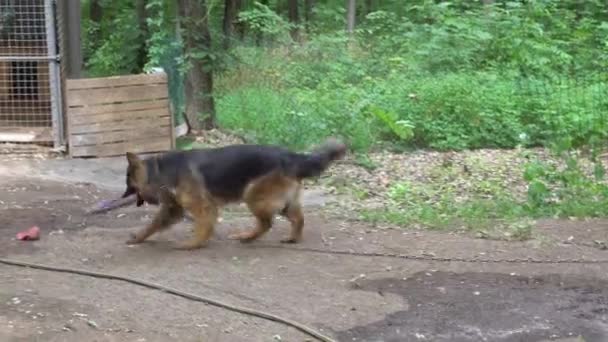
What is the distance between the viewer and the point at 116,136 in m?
11.1

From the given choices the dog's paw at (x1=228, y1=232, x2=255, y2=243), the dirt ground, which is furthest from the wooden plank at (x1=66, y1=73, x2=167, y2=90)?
the dog's paw at (x1=228, y1=232, x2=255, y2=243)

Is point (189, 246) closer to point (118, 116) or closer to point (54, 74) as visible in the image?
point (118, 116)

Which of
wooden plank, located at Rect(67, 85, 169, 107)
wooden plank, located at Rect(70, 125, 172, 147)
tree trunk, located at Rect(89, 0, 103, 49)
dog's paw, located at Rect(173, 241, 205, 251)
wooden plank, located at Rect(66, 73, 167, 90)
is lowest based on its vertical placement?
tree trunk, located at Rect(89, 0, 103, 49)

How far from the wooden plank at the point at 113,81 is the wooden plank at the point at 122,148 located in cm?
73

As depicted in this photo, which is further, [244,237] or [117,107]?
[117,107]

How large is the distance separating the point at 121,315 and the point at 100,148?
5.87 metres

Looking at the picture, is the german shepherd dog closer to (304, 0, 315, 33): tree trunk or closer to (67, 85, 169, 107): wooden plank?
(67, 85, 169, 107): wooden plank

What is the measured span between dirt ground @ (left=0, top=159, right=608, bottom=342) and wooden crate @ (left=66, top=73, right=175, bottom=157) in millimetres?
2552

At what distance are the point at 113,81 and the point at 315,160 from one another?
15.9 feet

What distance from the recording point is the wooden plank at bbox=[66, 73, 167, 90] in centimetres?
1092

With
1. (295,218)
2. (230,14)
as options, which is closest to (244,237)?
(295,218)

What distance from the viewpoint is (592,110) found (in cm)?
1212

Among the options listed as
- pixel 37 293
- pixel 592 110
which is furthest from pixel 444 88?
pixel 37 293

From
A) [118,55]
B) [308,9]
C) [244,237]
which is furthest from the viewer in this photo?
[308,9]
